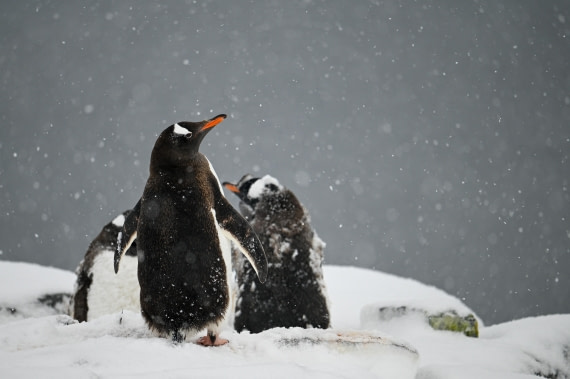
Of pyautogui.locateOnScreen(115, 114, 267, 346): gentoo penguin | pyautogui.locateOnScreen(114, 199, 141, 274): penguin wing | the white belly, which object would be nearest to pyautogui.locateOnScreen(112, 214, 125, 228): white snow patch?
the white belly

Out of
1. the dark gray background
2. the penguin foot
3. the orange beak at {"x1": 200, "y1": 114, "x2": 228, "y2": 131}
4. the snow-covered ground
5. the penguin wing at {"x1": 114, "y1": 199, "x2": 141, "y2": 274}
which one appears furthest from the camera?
the dark gray background

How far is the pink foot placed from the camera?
2434 millimetres

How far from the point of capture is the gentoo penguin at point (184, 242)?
8.19 feet

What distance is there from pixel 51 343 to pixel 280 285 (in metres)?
1.66

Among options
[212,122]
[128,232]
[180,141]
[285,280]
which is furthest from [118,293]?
[212,122]

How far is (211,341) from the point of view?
2453 mm

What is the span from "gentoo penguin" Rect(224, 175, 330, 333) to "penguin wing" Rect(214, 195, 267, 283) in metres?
1.17

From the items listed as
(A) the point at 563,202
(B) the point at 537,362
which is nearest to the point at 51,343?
(B) the point at 537,362

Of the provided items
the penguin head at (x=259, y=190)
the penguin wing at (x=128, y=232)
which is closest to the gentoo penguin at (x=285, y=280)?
the penguin head at (x=259, y=190)

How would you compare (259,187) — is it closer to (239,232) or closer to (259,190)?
(259,190)

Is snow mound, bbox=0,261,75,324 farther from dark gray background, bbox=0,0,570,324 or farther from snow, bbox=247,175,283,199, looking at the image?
dark gray background, bbox=0,0,570,324

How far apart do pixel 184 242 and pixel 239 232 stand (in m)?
0.27

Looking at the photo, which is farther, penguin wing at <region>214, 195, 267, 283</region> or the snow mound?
the snow mound

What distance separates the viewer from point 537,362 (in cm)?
374
